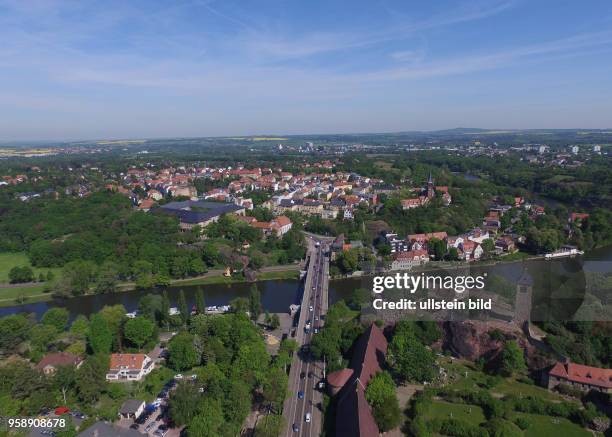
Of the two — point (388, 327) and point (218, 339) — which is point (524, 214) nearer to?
point (388, 327)

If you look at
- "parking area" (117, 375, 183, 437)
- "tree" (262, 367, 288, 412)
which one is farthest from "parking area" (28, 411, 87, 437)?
"tree" (262, 367, 288, 412)

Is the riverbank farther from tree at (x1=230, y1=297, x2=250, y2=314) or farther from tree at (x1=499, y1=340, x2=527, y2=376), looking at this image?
tree at (x1=499, y1=340, x2=527, y2=376)

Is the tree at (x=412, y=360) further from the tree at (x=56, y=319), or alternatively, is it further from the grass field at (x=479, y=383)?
the tree at (x=56, y=319)

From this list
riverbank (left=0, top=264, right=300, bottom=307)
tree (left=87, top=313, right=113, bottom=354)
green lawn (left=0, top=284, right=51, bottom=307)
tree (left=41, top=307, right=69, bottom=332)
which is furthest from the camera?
riverbank (left=0, top=264, right=300, bottom=307)

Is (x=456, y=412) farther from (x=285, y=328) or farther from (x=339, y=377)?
(x=285, y=328)

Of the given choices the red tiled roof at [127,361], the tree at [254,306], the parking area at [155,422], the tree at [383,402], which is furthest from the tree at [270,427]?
the tree at [254,306]
